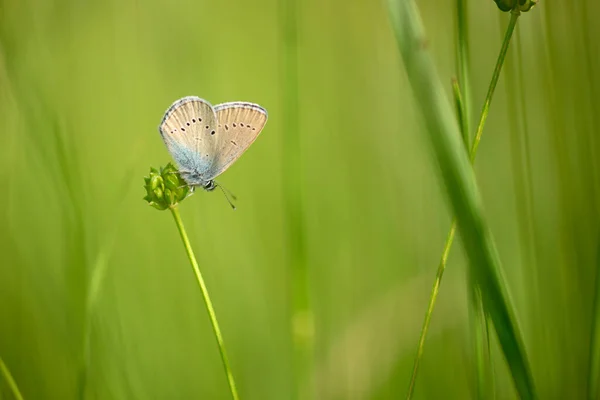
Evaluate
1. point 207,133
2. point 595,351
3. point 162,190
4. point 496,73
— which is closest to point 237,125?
point 207,133

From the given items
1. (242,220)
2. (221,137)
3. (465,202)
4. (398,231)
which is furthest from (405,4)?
(242,220)

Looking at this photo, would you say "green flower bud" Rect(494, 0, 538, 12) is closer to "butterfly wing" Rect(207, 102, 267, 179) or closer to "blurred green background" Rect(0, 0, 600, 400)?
"blurred green background" Rect(0, 0, 600, 400)

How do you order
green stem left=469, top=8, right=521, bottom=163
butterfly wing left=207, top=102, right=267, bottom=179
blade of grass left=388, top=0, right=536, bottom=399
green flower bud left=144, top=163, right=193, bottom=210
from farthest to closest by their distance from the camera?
butterfly wing left=207, top=102, right=267, bottom=179 < green flower bud left=144, top=163, right=193, bottom=210 < green stem left=469, top=8, right=521, bottom=163 < blade of grass left=388, top=0, right=536, bottom=399

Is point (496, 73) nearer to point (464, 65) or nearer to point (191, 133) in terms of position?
point (464, 65)

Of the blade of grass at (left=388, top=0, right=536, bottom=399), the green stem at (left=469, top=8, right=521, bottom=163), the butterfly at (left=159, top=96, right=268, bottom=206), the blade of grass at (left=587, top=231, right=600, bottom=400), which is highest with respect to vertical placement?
the butterfly at (left=159, top=96, right=268, bottom=206)

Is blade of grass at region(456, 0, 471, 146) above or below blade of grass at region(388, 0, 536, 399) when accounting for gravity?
above

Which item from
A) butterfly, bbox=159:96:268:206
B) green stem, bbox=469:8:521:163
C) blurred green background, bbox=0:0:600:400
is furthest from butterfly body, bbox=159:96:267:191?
green stem, bbox=469:8:521:163

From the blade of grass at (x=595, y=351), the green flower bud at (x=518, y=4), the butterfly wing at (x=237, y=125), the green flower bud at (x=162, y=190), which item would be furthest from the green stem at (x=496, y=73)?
the butterfly wing at (x=237, y=125)

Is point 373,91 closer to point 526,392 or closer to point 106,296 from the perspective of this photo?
point 106,296

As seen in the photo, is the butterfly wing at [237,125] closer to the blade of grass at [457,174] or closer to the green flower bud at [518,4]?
the green flower bud at [518,4]
